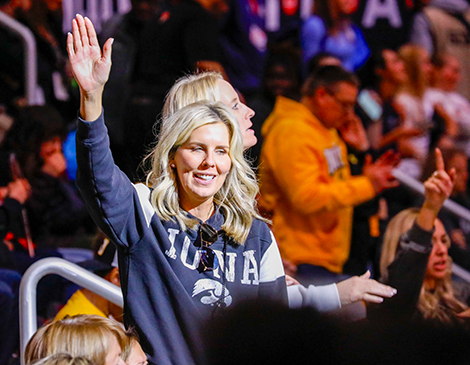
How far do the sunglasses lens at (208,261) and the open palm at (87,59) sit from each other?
2.08 feet

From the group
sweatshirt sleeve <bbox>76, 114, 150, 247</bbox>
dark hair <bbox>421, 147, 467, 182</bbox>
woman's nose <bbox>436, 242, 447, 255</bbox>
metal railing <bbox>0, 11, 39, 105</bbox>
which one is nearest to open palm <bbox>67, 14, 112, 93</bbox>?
sweatshirt sleeve <bbox>76, 114, 150, 247</bbox>

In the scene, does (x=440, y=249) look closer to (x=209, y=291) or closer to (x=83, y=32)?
(x=209, y=291)

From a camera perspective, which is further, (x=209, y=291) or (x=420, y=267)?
(x=420, y=267)

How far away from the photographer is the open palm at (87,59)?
189 centimetres

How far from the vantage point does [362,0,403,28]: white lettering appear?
18.6 feet

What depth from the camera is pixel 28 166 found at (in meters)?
4.18

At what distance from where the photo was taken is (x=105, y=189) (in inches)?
74.3

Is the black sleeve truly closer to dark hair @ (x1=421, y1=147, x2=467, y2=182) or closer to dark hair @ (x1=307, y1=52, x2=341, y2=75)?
dark hair @ (x1=307, y1=52, x2=341, y2=75)

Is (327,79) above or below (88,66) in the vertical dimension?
below

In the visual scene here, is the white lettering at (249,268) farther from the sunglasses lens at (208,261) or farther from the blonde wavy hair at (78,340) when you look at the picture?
the blonde wavy hair at (78,340)

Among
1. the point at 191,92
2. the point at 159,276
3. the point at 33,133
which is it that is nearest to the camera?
the point at 159,276

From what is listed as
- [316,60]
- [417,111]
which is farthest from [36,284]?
[417,111]

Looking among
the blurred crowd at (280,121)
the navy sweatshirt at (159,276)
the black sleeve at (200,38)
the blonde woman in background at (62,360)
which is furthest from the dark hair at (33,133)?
the blonde woman in background at (62,360)

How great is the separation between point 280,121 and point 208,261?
2051 millimetres
